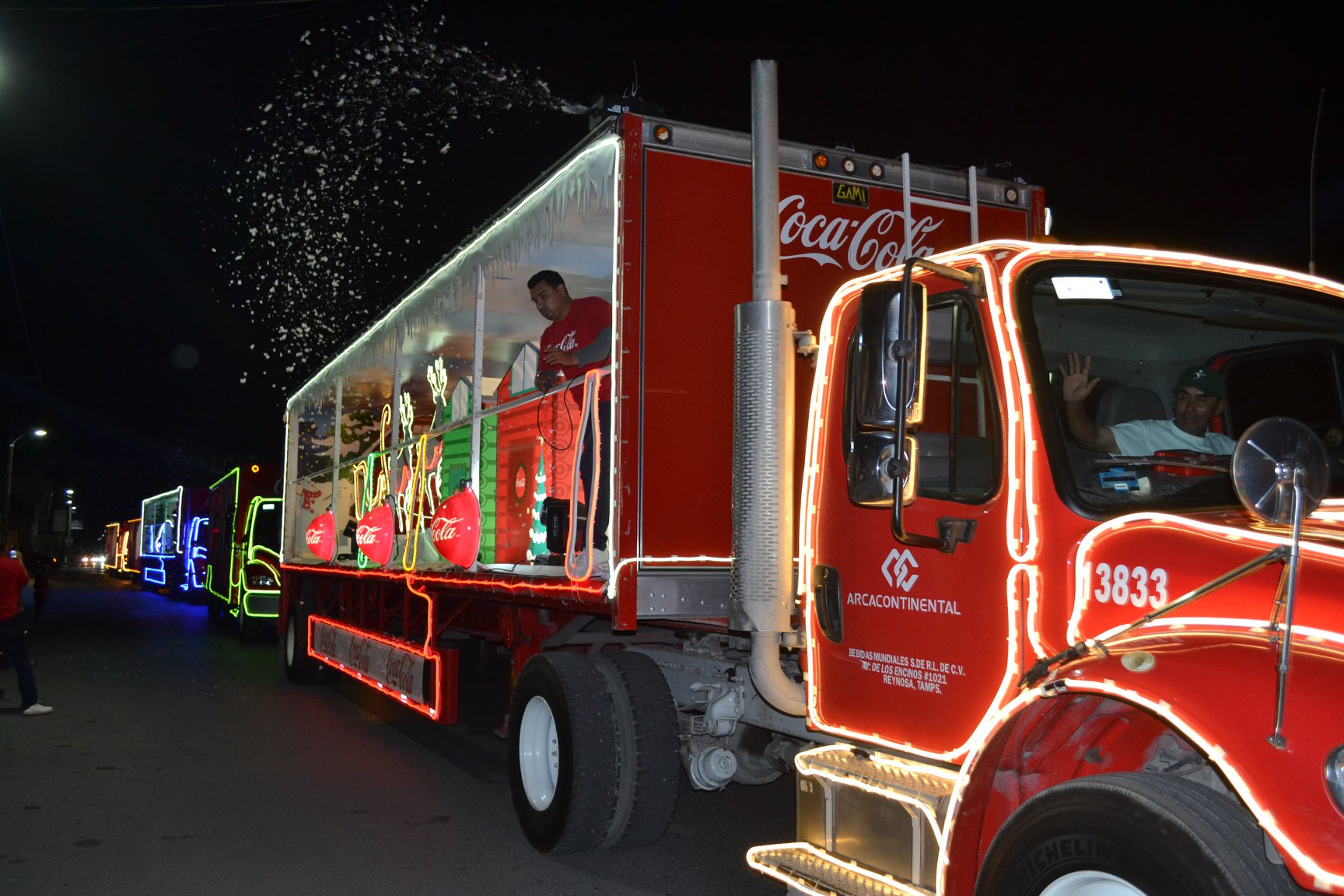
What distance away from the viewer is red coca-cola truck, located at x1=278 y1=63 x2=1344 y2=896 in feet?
8.33

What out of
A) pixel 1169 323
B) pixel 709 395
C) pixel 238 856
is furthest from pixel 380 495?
pixel 1169 323

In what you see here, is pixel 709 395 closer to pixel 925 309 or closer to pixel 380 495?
pixel 925 309

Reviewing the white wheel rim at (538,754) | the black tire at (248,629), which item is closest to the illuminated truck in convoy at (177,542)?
the black tire at (248,629)

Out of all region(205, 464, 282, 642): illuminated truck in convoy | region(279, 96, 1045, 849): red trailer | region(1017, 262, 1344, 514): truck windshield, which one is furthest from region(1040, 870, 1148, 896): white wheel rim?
region(205, 464, 282, 642): illuminated truck in convoy

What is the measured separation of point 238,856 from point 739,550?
3.56 meters

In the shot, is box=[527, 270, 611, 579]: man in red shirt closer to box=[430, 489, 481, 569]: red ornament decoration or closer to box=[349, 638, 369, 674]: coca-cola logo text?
box=[430, 489, 481, 569]: red ornament decoration

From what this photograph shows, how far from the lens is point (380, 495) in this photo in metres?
9.94

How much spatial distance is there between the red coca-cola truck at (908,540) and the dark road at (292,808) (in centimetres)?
54

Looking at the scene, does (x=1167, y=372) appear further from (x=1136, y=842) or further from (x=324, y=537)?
(x=324, y=537)

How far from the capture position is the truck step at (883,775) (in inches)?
135

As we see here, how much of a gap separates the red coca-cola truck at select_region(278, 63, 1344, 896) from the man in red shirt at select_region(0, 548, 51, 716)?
236 inches

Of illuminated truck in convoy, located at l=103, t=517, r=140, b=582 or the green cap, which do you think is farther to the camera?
illuminated truck in convoy, located at l=103, t=517, r=140, b=582

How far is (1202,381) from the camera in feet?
12.4

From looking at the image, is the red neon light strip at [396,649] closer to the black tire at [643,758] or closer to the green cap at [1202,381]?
the black tire at [643,758]
